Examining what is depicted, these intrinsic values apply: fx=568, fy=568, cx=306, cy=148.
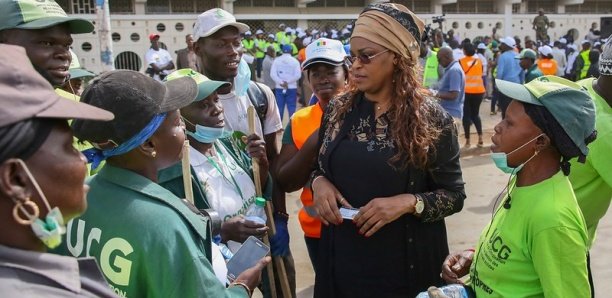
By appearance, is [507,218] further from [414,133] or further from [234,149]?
[234,149]

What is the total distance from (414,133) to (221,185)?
0.92 m

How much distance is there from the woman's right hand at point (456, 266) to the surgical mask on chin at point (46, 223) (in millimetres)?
1700

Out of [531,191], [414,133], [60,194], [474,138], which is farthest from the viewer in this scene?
[474,138]

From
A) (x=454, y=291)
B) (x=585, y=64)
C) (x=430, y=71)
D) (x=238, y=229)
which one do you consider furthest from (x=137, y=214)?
(x=585, y=64)

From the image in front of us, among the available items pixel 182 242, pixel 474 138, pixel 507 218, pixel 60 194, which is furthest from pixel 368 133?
pixel 474 138

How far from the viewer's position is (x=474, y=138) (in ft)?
34.7

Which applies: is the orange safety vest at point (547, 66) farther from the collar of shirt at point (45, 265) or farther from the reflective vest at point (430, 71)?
the collar of shirt at point (45, 265)

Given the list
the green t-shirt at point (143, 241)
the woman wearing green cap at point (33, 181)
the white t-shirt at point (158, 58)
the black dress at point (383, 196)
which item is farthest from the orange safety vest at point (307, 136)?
the white t-shirt at point (158, 58)

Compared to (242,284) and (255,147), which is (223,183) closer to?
(255,147)

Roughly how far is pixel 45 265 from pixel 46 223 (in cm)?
9

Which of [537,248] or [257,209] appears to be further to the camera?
[257,209]

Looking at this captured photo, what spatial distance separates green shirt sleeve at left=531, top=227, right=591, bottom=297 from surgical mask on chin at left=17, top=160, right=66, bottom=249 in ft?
5.06

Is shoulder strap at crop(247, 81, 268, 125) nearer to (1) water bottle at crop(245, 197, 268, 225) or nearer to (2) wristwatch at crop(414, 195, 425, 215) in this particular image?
(1) water bottle at crop(245, 197, 268, 225)

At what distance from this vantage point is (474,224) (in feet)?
20.6
